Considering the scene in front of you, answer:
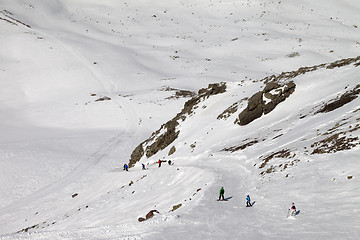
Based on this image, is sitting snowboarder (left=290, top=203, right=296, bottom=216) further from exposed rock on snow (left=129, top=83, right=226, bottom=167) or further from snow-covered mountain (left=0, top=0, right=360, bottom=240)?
exposed rock on snow (left=129, top=83, right=226, bottom=167)

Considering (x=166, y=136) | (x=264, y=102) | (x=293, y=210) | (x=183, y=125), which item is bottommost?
(x=293, y=210)

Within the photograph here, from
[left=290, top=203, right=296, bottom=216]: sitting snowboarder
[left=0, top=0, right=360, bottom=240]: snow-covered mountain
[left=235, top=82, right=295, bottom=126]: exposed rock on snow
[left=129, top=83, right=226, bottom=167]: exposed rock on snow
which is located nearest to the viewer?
[left=290, top=203, right=296, bottom=216]: sitting snowboarder

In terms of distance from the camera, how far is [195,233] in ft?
42.7

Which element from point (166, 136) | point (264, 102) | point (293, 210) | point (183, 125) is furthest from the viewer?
point (183, 125)

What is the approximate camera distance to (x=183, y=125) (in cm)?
4022

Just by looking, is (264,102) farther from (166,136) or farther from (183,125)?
(166,136)

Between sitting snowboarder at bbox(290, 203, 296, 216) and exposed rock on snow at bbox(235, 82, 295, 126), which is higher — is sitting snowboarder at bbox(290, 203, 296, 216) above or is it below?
below

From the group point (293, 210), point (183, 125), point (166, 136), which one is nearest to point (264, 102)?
point (183, 125)

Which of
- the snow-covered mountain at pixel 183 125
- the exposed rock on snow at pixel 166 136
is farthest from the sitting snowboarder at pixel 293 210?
the exposed rock on snow at pixel 166 136

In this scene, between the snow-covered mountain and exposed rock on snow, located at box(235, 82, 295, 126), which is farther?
exposed rock on snow, located at box(235, 82, 295, 126)

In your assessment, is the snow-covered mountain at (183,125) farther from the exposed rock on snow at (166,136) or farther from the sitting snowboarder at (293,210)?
the sitting snowboarder at (293,210)

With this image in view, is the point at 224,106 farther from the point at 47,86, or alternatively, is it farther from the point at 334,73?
the point at 47,86

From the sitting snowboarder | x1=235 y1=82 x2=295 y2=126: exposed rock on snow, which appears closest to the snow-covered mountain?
x1=235 y1=82 x2=295 y2=126: exposed rock on snow

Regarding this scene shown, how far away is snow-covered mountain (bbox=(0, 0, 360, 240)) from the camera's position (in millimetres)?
14945
